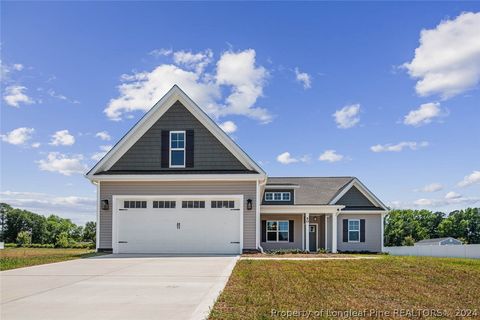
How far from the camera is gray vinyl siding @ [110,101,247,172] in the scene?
18594mm

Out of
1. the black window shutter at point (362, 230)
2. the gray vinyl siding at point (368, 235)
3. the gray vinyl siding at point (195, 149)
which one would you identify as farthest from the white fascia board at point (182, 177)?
the black window shutter at point (362, 230)

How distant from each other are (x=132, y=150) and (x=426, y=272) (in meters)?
12.4

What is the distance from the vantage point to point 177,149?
61.9 ft

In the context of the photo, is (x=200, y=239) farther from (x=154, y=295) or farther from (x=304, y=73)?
(x=154, y=295)

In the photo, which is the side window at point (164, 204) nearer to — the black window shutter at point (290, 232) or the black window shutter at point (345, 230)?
the black window shutter at point (290, 232)

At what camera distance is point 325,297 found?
764cm

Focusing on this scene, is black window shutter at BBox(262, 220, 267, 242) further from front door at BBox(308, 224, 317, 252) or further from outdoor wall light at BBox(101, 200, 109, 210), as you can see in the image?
outdoor wall light at BBox(101, 200, 109, 210)

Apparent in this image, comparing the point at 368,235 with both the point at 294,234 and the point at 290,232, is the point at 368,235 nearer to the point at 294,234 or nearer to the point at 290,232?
the point at 294,234

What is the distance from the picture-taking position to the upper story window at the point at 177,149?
18.8m

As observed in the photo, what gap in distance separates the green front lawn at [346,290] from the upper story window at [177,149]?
736 cm

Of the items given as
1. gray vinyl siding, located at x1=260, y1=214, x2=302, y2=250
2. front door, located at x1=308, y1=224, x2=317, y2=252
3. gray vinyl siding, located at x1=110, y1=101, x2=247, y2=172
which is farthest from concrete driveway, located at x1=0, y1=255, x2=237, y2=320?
front door, located at x1=308, y1=224, x2=317, y2=252

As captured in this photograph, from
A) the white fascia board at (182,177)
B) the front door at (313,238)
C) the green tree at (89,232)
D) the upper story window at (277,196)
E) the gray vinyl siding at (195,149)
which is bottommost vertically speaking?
the green tree at (89,232)

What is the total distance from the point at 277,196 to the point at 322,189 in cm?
311

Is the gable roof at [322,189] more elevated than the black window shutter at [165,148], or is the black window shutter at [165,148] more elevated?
the black window shutter at [165,148]
